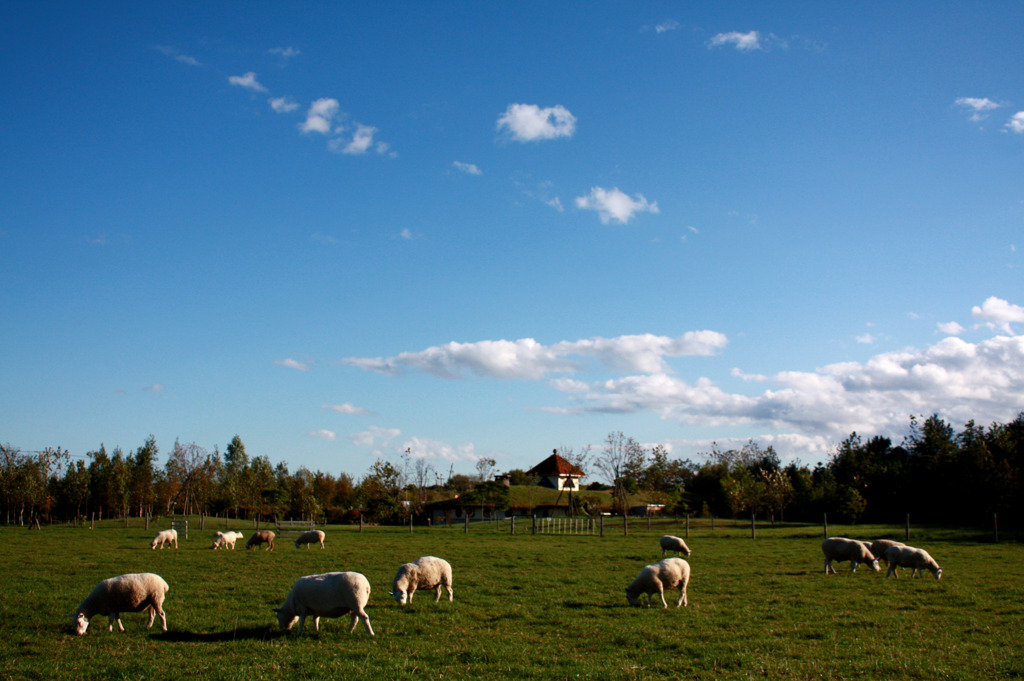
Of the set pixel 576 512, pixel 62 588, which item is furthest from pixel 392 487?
pixel 62 588

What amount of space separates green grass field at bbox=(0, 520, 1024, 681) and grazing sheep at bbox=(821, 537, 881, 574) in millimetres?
473

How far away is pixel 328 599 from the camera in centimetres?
1228

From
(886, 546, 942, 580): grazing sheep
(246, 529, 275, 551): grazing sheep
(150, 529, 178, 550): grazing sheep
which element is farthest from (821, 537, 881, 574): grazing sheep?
(150, 529, 178, 550): grazing sheep

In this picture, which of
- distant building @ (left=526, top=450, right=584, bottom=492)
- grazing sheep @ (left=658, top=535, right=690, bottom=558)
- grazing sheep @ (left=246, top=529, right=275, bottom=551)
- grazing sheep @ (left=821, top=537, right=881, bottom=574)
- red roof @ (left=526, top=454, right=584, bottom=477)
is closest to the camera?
grazing sheep @ (left=821, top=537, right=881, bottom=574)

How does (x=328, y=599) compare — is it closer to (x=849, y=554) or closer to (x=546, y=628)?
(x=546, y=628)

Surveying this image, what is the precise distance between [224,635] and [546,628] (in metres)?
6.21

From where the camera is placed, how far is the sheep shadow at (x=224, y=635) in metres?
11.9

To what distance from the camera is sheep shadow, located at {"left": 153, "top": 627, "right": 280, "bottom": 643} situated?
470 inches

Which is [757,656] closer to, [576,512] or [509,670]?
[509,670]

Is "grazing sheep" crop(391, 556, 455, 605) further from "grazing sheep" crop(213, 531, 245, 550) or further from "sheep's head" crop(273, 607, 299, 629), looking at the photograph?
"grazing sheep" crop(213, 531, 245, 550)

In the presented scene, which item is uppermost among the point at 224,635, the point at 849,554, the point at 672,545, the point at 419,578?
the point at 419,578

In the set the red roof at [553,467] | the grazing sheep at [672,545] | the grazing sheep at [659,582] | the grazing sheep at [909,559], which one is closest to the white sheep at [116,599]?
the grazing sheep at [659,582]

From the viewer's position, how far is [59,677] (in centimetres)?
947

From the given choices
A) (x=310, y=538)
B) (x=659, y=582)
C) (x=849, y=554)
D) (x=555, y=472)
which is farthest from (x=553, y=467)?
(x=659, y=582)
